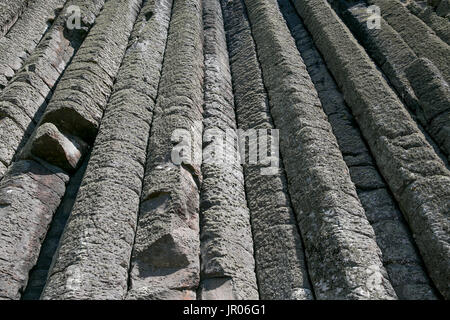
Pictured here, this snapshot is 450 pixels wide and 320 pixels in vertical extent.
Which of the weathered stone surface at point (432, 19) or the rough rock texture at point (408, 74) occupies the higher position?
the weathered stone surface at point (432, 19)

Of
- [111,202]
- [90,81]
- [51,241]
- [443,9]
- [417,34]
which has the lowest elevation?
[51,241]

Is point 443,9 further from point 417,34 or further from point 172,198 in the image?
point 172,198

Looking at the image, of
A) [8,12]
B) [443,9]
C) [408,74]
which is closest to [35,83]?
[8,12]

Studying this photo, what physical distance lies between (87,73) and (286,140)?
77.6 inches

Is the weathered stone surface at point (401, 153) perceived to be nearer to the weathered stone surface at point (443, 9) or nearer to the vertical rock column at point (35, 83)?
the weathered stone surface at point (443, 9)

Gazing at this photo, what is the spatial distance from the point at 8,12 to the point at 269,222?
13.4 ft

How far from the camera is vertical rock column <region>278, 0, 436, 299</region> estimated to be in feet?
8.80

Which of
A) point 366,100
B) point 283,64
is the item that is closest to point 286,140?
point 366,100

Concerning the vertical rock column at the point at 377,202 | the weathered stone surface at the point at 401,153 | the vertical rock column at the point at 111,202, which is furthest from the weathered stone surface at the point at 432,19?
the vertical rock column at the point at 111,202

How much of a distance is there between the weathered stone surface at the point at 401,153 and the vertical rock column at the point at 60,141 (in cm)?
235

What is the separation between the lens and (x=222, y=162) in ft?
11.7

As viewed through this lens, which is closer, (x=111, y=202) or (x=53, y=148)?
(x=111, y=202)

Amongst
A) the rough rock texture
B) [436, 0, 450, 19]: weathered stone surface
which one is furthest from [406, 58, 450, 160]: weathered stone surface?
[436, 0, 450, 19]: weathered stone surface

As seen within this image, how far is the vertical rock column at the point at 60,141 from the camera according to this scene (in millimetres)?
2877
